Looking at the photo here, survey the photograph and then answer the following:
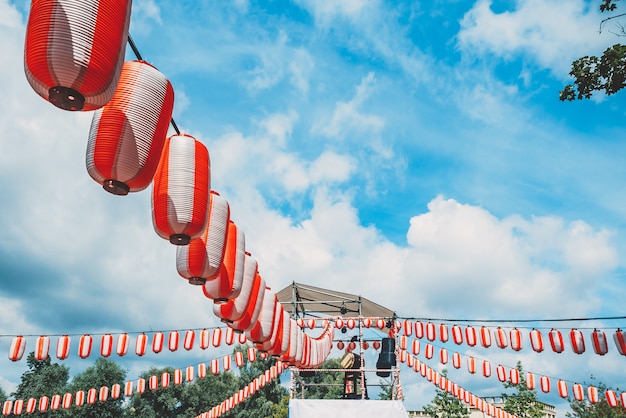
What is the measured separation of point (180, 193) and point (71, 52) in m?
1.69

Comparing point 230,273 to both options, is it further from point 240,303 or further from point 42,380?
point 42,380

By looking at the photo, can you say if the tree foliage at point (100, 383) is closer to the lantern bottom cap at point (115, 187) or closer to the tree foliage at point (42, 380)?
the tree foliage at point (42, 380)

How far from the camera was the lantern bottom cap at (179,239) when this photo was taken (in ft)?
13.1

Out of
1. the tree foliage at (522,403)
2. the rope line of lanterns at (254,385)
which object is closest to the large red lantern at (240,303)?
the rope line of lanterns at (254,385)

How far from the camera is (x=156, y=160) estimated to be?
3.31m

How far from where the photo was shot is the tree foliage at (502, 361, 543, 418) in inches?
1036

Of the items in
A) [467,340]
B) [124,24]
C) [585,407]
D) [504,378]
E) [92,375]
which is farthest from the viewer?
[92,375]

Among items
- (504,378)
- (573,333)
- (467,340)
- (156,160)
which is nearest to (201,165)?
(156,160)

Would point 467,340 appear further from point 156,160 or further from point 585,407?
point 585,407

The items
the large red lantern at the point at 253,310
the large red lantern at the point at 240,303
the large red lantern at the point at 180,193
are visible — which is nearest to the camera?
the large red lantern at the point at 180,193

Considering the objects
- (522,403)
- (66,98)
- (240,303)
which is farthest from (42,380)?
(66,98)

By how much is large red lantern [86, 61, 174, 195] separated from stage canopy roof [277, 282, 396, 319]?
1265cm

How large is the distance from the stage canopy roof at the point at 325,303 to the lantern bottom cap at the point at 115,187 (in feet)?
41.3

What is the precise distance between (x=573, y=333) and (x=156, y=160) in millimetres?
11864
